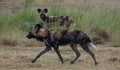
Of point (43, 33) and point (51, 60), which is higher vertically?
point (43, 33)

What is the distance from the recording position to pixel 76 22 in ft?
50.5

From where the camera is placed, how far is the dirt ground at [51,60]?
10256mm

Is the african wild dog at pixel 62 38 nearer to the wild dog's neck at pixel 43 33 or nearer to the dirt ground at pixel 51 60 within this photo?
the wild dog's neck at pixel 43 33

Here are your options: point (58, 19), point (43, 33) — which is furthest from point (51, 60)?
point (58, 19)

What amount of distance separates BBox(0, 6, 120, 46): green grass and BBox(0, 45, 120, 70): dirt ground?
988mm

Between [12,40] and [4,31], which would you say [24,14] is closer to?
[4,31]

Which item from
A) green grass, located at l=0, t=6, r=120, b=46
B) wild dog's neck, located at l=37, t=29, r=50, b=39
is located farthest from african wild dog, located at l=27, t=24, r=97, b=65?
green grass, located at l=0, t=6, r=120, b=46

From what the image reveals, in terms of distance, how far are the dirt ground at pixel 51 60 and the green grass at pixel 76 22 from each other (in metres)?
0.99

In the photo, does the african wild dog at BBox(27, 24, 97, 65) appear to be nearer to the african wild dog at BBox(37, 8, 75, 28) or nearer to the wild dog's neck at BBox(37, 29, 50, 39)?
the wild dog's neck at BBox(37, 29, 50, 39)

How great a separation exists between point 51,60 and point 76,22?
4.44 metres

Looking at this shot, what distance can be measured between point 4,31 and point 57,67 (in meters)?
4.66

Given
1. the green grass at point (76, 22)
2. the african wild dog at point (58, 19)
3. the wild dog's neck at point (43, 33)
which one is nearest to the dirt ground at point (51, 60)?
the wild dog's neck at point (43, 33)

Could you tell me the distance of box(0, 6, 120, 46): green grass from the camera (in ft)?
46.9

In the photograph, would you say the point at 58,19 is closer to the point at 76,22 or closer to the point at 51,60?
Result: the point at 76,22
